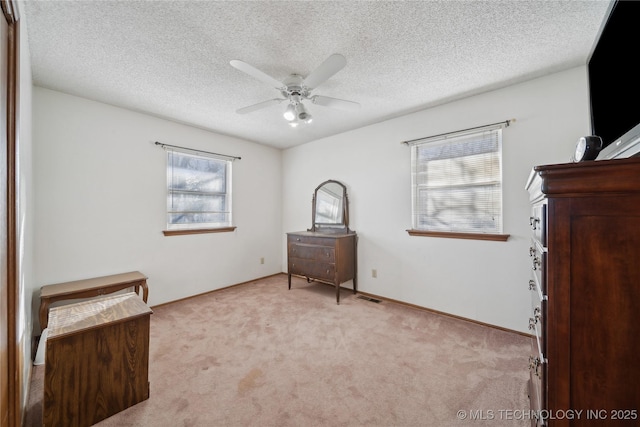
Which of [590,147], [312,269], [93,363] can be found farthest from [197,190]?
[590,147]

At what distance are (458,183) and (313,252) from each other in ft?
6.74

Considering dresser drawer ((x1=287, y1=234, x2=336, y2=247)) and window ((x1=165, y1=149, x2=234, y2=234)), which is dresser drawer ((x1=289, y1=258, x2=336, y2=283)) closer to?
dresser drawer ((x1=287, y1=234, x2=336, y2=247))

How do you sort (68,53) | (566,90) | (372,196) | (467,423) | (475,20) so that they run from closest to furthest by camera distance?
(467,423) → (475,20) → (68,53) → (566,90) → (372,196)

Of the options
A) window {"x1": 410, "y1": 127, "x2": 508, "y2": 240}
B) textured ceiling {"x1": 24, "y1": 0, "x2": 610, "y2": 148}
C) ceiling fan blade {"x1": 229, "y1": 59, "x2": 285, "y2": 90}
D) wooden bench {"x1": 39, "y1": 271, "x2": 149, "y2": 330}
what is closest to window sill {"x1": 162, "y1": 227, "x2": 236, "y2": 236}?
wooden bench {"x1": 39, "y1": 271, "x2": 149, "y2": 330}

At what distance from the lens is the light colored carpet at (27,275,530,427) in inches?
60.0

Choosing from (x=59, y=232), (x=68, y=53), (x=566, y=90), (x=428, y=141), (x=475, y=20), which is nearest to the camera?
(x=475, y=20)

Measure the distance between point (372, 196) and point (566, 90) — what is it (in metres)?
2.16

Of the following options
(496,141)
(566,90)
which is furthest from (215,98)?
(566,90)

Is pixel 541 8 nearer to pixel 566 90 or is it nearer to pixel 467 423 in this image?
pixel 566 90

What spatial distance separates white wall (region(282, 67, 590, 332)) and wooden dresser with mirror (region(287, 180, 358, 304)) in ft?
0.47

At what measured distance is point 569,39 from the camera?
1817 mm

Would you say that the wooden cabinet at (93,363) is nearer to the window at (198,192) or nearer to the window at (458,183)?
the window at (198,192)

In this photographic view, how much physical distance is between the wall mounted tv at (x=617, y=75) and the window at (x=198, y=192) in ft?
13.2

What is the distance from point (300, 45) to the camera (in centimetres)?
184
